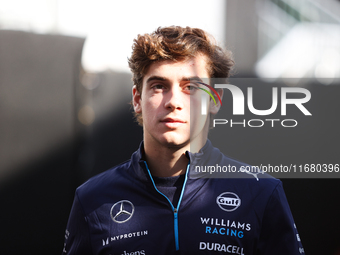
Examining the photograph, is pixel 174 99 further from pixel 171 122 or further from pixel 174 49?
pixel 174 49

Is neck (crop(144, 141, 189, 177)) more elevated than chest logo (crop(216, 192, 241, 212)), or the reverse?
neck (crop(144, 141, 189, 177))

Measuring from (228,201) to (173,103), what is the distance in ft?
1.56

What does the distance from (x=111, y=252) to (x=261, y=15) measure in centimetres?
193

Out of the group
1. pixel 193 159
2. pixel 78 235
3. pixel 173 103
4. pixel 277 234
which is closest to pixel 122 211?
pixel 78 235

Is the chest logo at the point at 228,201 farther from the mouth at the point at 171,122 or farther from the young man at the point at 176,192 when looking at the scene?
the mouth at the point at 171,122

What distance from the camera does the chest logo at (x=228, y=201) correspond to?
1419mm

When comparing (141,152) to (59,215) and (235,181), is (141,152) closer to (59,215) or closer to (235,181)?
(235,181)

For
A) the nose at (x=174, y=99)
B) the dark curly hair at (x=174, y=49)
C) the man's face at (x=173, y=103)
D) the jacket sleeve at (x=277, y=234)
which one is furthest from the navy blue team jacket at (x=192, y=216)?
the dark curly hair at (x=174, y=49)

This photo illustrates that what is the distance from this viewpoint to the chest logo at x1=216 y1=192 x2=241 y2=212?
1.42 m

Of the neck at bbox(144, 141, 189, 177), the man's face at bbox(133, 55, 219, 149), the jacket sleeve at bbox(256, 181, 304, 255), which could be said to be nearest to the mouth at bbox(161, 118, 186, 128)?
the man's face at bbox(133, 55, 219, 149)

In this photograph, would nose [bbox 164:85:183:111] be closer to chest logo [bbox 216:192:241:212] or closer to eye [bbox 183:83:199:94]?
eye [bbox 183:83:199:94]

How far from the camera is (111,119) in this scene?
2.19 meters

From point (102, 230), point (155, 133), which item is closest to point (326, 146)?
point (155, 133)

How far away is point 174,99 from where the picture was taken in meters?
1.46
